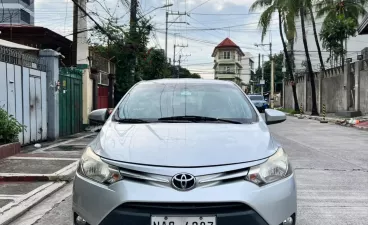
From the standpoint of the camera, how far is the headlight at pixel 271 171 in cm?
307

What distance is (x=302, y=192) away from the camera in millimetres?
6176

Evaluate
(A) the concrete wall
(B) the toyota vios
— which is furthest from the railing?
(A) the concrete wall

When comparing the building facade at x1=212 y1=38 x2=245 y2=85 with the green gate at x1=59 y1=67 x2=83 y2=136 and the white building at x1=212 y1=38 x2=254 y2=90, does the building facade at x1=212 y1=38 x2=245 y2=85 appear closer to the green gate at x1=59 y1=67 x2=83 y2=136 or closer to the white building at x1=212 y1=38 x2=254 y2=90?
the white building at x1=212 y1=38 x2=254 y2=90

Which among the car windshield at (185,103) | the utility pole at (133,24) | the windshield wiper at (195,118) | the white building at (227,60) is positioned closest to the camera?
the windshield wiper at (195,118)

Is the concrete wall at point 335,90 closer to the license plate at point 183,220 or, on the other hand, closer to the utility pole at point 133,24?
the utility pole at point 133,24

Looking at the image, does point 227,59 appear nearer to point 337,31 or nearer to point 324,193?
point 337,31

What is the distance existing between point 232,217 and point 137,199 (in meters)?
0.65

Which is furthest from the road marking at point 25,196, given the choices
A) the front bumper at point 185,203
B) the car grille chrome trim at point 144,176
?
the car grille chrome trim at point 144,176

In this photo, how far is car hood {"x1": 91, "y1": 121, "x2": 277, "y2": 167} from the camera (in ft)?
10.1

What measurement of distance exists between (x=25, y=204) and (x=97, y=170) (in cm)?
270

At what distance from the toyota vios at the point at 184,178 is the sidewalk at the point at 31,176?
2068 mm

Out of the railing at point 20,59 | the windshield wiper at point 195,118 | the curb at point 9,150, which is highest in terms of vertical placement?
the railing at point 20,59

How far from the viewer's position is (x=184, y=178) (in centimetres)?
294

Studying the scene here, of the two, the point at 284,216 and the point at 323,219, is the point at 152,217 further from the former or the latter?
the point at 323,219
